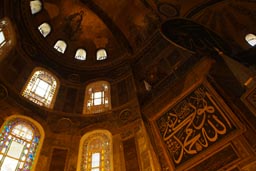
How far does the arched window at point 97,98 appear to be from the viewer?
9.40 metres

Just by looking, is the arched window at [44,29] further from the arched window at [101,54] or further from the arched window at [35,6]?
the arched window at [101,54]

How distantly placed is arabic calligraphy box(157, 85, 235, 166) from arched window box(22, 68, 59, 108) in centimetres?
454

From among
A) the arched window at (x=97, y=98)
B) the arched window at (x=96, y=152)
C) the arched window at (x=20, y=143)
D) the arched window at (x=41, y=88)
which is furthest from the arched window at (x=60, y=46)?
the arched window at (x=96, y=152)

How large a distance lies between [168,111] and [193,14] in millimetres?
6258

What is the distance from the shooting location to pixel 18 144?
6637 mm

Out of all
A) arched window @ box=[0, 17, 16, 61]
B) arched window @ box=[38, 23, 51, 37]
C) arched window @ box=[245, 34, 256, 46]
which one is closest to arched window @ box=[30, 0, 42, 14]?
arched window @ box=[38, 23, 51, 37]

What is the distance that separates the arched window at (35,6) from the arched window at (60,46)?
175cm

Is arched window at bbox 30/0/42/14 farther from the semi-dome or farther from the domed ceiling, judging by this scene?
the domed ceiling

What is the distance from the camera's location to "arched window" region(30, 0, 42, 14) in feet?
36.4

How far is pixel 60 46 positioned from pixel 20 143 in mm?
6248

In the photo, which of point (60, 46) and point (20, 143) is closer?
point (20, 143)

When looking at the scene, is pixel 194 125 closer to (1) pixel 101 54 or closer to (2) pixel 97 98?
(2) pixel 97 98

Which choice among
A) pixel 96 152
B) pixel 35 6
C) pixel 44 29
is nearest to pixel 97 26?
pixel 44 29

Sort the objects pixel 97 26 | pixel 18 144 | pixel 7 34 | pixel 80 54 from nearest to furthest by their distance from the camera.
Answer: pixel 18 144
pixel 7 34
pixel 80 54
pixel 97 26
